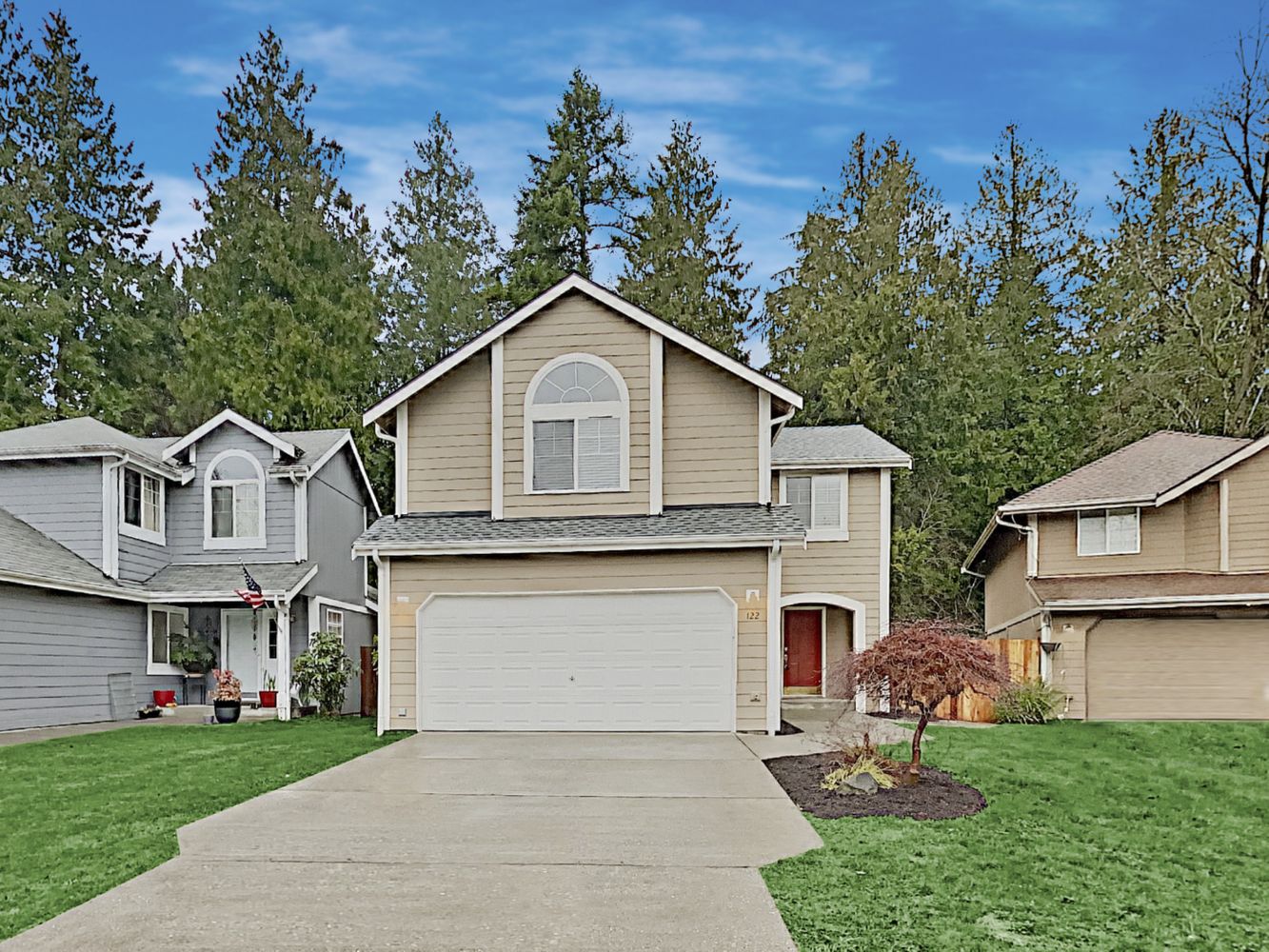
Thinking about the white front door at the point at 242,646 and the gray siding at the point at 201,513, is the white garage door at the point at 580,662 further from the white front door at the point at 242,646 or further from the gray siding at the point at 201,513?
the white front door at the point at 242,646

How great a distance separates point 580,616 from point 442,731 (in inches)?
103

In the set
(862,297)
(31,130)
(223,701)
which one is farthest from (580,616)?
(31,130)

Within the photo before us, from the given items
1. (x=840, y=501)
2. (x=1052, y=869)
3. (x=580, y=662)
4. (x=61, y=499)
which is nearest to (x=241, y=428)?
(x=61, y=499)

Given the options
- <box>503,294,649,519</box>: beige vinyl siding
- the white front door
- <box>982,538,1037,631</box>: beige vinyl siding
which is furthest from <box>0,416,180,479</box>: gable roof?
<box>982,538,1037,631</box>: beige vinyl siding

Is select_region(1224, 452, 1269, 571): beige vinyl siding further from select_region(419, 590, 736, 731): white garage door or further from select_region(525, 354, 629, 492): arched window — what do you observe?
select_region(525, 354, 629, 492): arched window

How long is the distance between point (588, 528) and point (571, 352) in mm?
2826

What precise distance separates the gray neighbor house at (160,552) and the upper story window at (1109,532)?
47.6 ft

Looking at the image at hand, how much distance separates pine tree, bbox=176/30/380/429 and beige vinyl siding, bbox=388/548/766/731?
14050 millimetres

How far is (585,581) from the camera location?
14.1 meters

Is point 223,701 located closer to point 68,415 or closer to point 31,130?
point 68,415

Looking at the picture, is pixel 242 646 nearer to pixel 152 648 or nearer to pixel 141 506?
pixel 152 648

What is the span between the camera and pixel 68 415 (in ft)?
95.8

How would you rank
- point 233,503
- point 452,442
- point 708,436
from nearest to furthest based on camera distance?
point 708,436
point 452,442
point 233,503

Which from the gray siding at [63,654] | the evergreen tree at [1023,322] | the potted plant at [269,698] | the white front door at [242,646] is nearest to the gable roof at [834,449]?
the evergreen tree at [1023,322]
